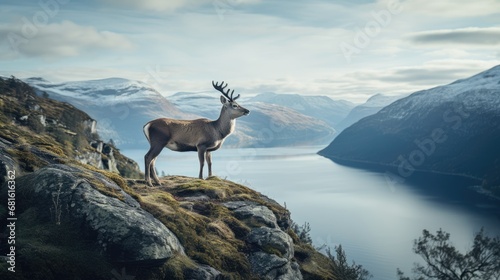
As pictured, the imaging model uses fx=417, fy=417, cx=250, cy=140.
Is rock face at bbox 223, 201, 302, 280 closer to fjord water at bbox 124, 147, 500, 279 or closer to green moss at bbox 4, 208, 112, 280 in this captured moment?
green moss at bbox 4, 208, 112, 280

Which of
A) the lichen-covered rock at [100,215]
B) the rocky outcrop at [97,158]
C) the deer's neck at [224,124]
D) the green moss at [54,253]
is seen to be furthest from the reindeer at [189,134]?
the rocky outcrop at [97,158]

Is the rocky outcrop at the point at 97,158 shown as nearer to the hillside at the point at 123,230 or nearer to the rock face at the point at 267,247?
the hillside at the point at 123,230

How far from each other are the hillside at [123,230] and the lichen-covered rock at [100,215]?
1.6 inches

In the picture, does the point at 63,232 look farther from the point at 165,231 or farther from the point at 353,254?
the point at 353,254

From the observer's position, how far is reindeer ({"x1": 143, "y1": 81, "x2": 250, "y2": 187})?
89.1ft

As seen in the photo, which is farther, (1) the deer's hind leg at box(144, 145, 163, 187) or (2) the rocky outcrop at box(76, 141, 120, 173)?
(2) the rocky outcrop at box(76, 141, 120, 173)

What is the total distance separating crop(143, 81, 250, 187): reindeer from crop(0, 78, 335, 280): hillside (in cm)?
235

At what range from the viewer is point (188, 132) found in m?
29.0

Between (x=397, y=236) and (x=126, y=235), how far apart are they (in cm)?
11813

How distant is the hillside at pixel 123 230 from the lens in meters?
16.3

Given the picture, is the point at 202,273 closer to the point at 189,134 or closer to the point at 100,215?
the point at 100,215

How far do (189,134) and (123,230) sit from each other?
39.9ft

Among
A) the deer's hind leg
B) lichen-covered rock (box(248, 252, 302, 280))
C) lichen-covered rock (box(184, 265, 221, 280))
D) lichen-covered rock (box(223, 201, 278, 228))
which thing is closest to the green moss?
lichen-covered rock (box(184, 265, 221, 280))

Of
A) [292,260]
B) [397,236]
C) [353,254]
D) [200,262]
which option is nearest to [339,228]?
[397,236]
